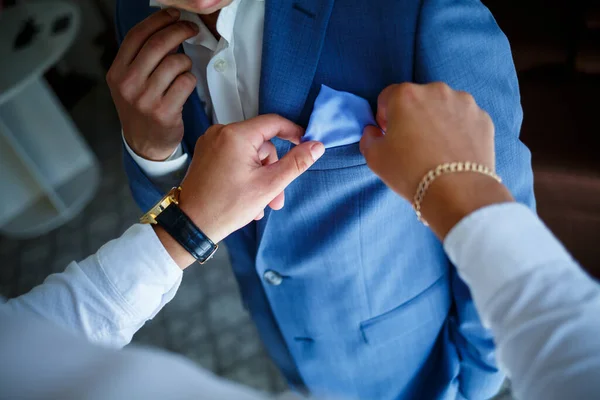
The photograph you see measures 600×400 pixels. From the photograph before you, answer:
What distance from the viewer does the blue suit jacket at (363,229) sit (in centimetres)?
69

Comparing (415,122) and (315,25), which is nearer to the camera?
(415,122)

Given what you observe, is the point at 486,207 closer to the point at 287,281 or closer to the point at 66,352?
the point at 66,352

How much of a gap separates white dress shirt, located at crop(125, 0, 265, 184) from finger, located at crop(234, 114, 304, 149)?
141 millimetres

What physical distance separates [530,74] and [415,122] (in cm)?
152

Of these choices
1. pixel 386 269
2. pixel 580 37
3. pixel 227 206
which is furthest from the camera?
pixel 580 37

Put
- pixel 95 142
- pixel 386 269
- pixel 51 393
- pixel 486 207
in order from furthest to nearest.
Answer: pixel 95 142
pixel 386 269
pixel 486 207
pixel 51 393

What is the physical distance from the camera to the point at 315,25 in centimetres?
70

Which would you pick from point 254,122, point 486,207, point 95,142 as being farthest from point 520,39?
point 95,142

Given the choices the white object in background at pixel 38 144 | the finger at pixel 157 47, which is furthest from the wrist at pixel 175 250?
the white object in background at pixel 38 144

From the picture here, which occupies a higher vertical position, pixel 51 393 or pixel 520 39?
pixel 51 393

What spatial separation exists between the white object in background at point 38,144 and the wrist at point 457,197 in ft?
6.90

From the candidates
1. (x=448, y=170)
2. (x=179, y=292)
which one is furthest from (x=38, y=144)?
(x=448, y=170)

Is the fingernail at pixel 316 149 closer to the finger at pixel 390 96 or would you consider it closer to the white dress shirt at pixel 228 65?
the finger at pixel 390 96

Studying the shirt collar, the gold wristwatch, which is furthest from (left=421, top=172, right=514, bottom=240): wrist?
the shirt collar
